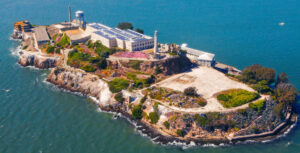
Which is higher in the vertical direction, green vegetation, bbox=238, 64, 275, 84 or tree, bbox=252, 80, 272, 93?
green vegetation, bbox=238, 64, 275, 84

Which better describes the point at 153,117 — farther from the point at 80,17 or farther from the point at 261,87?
the point at 80,17

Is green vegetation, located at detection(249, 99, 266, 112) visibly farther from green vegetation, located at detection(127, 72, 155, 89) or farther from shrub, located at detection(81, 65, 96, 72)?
shrub, located at detection(81, 65, 96, 72)

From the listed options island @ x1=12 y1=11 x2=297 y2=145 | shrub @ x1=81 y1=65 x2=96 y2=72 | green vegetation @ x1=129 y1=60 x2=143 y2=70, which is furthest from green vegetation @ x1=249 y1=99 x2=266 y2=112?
shrub @ x1=81 y1=65 x2=96 y2=72

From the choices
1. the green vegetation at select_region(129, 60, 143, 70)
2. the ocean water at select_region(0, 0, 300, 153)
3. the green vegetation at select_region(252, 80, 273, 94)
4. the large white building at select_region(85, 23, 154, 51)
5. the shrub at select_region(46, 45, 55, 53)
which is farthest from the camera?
the shrub at select_region(46, 45, 55, 53)

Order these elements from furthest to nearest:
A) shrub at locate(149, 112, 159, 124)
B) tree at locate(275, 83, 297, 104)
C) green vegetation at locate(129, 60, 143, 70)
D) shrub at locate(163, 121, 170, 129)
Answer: green vegetation at locate(129, 60, 143, 70), tree at locate(275, 83, 297, 104), shrub at locate(149, 112, 159, 124), shrub at locate(163, 121, 170, 129)

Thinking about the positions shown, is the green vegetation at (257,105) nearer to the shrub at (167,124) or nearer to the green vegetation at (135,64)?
the shrub at (167,124)

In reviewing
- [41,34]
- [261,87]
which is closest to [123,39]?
[41,34]

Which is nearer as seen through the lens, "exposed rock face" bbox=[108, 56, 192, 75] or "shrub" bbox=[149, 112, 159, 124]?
"shrub" bbox=[149, 112, 159, 124]

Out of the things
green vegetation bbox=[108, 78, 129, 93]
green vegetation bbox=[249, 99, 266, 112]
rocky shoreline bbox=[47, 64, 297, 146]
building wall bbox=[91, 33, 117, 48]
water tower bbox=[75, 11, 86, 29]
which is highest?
water tower bbox=[75, 11, 86, 29]
